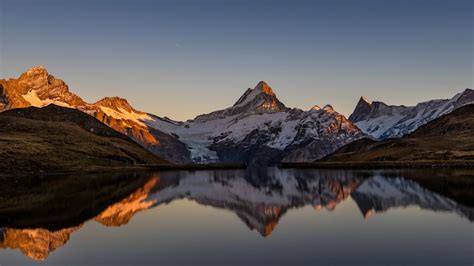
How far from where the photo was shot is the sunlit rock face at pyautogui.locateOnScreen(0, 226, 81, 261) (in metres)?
42.4

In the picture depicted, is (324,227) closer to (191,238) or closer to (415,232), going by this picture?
(415,232)

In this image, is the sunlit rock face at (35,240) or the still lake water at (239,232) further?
the sunlit rock face at (35,240)

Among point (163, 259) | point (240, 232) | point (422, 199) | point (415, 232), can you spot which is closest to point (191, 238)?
point (240, 232)

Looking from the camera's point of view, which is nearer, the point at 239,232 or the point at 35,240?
the point at 35,240

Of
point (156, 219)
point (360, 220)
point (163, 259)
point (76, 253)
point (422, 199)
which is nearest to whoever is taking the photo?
point (163, 259)

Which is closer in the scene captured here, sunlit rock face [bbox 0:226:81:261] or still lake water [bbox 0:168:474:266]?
still lake water [bbox 0:168:474:266]

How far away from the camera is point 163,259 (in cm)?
3881

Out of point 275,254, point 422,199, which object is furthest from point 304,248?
point 422,199

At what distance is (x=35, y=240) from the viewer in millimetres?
47750

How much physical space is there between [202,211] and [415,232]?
35188mm

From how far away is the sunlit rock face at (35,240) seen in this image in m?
42.4

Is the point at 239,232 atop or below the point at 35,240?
below

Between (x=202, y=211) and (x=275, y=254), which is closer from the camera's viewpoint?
(x=275, y=254)

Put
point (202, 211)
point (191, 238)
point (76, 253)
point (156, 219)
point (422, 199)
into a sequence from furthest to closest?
point (422, 199) < point (202, 211) < point (156, 219) < point (191, 238) < point (76, 253)
